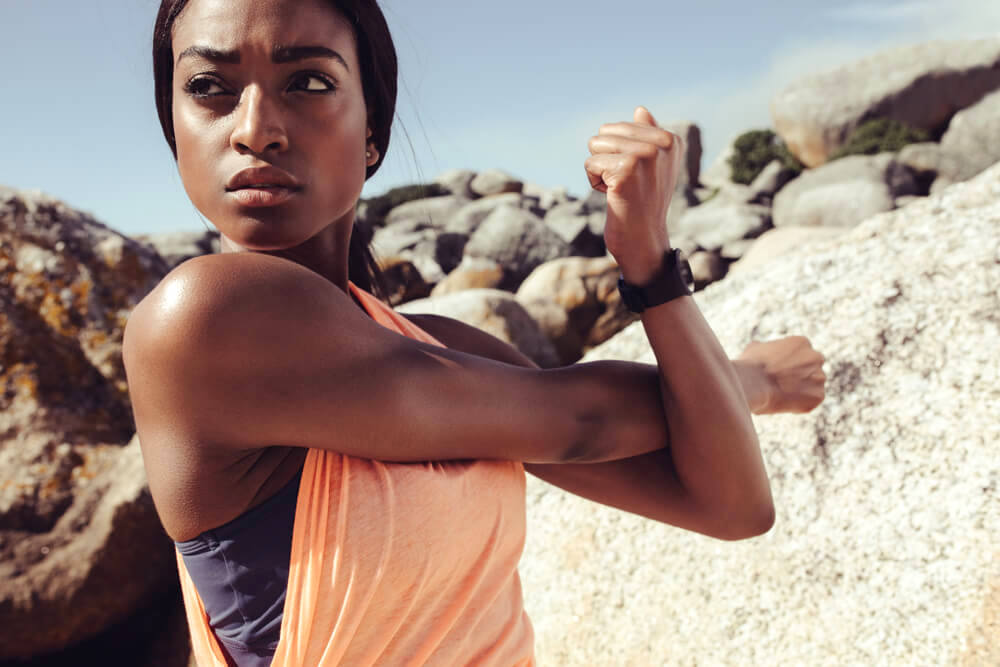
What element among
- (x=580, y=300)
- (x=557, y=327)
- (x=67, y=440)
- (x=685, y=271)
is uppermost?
(x=685, y=271)

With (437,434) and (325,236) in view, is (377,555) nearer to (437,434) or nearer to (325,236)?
(437,434)

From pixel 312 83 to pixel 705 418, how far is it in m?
0.81

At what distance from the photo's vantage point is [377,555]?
1.10 meters

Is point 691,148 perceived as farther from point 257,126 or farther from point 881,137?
point 257,126

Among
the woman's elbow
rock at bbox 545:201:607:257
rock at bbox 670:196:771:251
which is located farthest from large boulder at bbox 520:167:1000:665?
rock at bbox 670:196:771:251

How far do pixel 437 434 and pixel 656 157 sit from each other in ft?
1.71

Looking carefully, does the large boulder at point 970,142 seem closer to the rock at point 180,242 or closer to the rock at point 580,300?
the rock at point 580,300

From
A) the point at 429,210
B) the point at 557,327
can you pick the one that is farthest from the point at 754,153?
the point at 557,327

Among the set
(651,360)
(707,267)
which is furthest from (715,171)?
→ (651,360)

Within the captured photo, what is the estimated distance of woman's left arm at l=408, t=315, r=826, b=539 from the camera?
151cm

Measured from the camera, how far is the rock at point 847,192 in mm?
18391

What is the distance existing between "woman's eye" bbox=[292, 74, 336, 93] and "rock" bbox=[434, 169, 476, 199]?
2923 cm

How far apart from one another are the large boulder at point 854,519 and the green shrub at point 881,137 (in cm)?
2088

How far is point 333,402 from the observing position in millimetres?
1076
